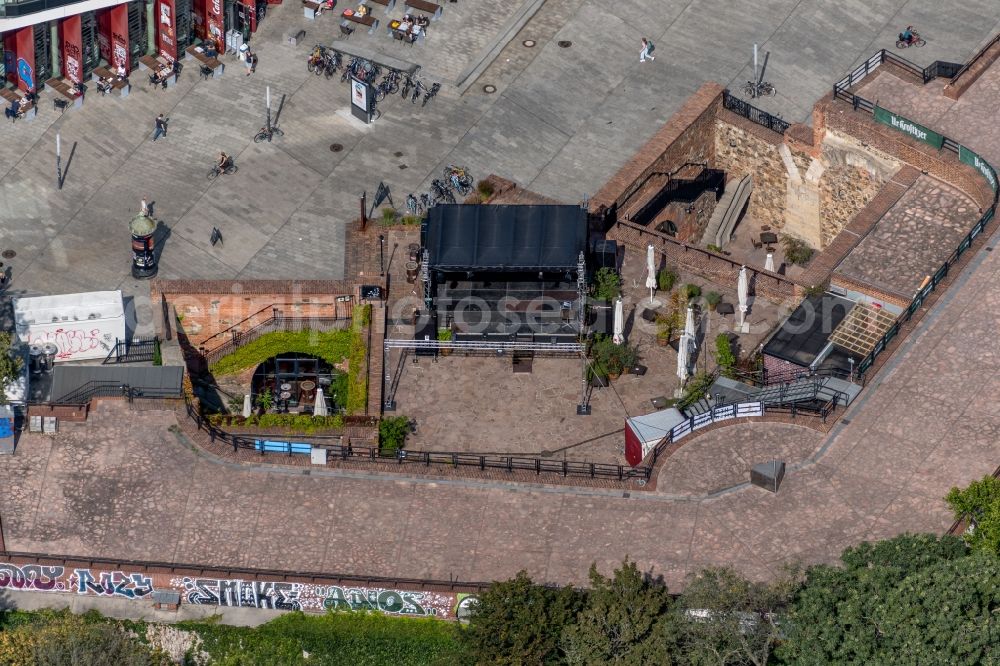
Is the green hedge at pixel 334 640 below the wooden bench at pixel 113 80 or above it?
below

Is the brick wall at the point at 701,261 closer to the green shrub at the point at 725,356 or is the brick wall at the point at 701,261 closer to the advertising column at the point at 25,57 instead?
the green shrub at the point at 725,356

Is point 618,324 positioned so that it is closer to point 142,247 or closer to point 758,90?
point 758,90

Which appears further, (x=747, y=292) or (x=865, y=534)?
(x=747, y=292)

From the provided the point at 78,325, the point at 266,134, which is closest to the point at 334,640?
the point at 78,325

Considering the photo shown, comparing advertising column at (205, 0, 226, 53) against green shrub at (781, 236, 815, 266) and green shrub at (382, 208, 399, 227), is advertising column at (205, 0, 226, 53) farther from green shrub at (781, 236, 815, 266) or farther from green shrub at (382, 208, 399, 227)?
green shrub at (781, 236, 815, 266)

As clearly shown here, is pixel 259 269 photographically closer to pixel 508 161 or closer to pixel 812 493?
pixel 508 161

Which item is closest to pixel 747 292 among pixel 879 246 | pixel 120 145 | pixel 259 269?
pixel 879 246

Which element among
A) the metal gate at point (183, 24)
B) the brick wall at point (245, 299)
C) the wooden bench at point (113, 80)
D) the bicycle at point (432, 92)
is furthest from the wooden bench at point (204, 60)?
the brick wall at point (245, 299)
